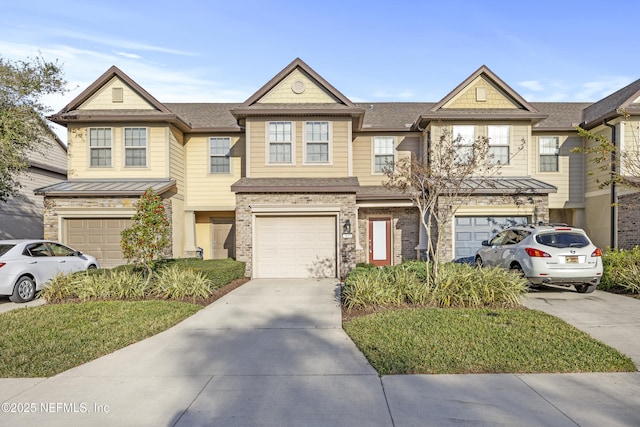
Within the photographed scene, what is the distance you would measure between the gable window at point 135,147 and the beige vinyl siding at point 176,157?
2.99 ft

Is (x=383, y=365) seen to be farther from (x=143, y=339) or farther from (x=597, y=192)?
(x=597, y=192)

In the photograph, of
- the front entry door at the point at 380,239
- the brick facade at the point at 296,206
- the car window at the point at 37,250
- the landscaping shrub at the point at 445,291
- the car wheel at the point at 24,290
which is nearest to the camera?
the landscaping shrub at the point at 445,291

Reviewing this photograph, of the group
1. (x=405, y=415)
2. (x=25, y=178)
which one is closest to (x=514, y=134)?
(x=405, y=415)

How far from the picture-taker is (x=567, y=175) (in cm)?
1666

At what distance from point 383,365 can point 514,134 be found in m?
12.5

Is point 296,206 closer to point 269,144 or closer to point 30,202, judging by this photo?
point 269,144

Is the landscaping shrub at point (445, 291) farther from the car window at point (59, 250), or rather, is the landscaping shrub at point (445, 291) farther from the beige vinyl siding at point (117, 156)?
the beige vinyl siding at point (117, 156)

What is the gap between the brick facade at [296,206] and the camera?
1366 centimetres

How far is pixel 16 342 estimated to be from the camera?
6.59 m

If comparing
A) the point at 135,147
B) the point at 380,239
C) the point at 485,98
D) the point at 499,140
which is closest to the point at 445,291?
the point at 380,239

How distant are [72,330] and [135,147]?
957 cm

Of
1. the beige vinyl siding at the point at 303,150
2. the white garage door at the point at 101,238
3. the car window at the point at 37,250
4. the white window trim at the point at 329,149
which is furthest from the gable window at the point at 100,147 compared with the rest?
the white window trim at the point at 329,149

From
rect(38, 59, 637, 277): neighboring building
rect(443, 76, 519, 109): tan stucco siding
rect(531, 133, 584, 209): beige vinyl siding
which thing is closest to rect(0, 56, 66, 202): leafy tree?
rect(38, 59, 637, 277): neighboring building

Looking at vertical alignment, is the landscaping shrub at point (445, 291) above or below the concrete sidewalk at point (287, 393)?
above
